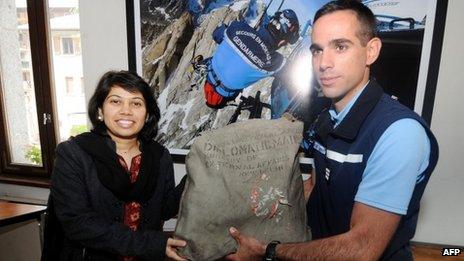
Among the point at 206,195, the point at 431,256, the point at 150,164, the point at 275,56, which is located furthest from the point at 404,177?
the point at 431,256

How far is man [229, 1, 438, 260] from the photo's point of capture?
2.61 ft

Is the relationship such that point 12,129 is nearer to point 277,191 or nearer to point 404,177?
point 277,191

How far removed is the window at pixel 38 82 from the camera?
2.13 m

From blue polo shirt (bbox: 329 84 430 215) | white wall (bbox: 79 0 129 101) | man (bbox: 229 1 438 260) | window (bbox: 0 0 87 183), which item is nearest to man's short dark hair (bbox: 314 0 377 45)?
man (bbox: 229 1 438 260)

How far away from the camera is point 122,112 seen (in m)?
1.15

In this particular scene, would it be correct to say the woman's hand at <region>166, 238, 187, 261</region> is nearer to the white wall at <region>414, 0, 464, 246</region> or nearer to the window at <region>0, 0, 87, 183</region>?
the white wall at <region>414, 0, 464, 246</region>

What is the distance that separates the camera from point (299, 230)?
3.24ft

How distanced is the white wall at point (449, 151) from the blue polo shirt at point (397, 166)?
34.2 inches

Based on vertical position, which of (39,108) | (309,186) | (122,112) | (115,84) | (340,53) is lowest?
(309,186)

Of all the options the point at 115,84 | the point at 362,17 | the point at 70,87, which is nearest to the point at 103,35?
the point at 70,87

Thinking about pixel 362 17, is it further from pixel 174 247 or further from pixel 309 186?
pixel 174 247

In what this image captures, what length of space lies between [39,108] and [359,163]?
2190 mm

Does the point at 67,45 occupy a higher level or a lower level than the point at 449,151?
higher

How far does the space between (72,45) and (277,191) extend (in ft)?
6.28
